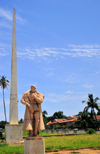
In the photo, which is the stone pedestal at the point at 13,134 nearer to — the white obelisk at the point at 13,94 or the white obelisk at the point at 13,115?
the white obelisk at the point at 13,115

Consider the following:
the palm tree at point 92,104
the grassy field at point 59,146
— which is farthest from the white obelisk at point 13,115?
the palm tree at point 92,104

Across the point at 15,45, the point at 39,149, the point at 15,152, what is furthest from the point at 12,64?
the point at 39,149

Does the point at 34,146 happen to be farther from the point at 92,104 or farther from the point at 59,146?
the point at 92,104

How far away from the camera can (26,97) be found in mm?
8078

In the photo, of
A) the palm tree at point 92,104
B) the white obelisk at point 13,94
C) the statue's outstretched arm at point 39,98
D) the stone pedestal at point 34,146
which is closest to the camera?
the stone pedestal at point 34,146

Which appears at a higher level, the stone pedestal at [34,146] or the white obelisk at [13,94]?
the white obelisk at [13,94]

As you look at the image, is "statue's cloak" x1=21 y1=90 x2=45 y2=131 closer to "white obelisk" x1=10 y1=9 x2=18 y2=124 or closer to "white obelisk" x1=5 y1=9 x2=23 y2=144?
"white obelisk" x1=5 y1=9 x2=23 y2=144

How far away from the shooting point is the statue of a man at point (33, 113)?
25.6 ft

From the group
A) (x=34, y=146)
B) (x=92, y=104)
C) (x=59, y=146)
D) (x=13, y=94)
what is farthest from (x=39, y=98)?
(x=92, y=104)

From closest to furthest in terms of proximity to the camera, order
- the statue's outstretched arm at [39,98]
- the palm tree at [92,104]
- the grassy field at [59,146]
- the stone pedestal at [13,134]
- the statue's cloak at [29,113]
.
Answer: the statue's cloak at [29,113] → the statue's outstretched arm at [39,98] → the grassy field at [59,146] → the stone pedestal at [13,134] → the palm tree at [92,104]

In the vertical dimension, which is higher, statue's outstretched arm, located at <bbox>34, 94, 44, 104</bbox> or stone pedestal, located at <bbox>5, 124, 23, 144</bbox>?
statue's outstretched arm, located at <bbox>34, 94, 44, 104</bbox>

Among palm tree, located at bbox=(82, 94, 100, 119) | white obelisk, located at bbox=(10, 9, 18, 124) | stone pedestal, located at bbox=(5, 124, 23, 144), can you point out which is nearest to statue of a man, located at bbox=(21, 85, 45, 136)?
stone pedestal, located at bbox=(5, 124, 23, 144)

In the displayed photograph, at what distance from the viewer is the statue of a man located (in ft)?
25.6

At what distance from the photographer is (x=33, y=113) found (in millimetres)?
7980
